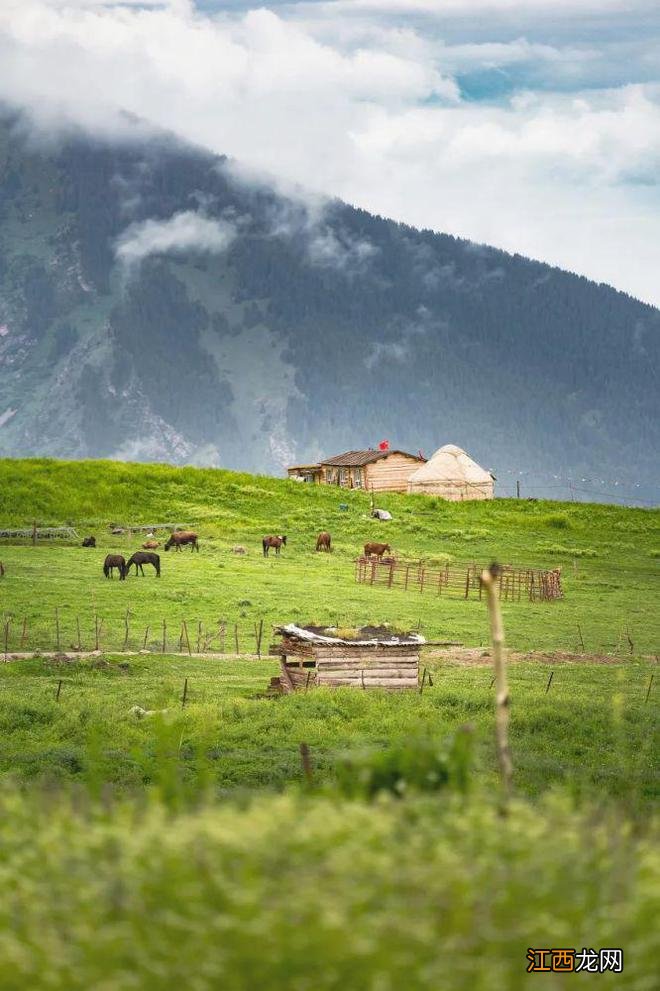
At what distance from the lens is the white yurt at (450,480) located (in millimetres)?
115938

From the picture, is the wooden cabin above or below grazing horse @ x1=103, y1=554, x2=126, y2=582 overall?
above

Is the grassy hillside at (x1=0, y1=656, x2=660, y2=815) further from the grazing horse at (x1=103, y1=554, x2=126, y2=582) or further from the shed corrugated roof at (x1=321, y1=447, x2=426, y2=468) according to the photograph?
the shed corrugated roof at (x1=321, y1=447, x2=426, y2=468)

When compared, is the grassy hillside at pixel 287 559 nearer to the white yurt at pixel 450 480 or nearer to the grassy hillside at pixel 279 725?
the grassy hillside at pixel 279 725

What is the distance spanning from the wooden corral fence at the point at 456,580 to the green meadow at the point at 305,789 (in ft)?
5.31

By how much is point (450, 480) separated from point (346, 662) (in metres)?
85.1

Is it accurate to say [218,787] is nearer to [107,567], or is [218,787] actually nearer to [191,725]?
[191,725]

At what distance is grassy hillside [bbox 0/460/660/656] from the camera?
48.0m

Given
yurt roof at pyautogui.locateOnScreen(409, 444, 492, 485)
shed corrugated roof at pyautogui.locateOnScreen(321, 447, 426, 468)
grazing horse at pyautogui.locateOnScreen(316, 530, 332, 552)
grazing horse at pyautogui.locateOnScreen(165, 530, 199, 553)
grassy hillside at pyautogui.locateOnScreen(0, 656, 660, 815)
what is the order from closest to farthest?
grassy hillside at pyautogui.locateOnScreen(0, 656, 660, 815) → grazing horse at pyautogui.locateOnScreen(165, 530, 199, 553) → grazing horse at pyautogui.locateOnScreen(316, 530, 332, 552) → yurt roof at pyautogui.locateOnScreen(409, 444, 492, 485) → shed corrugated roof at pyautogui.locateOnScreen(321, 447, 426, 468)

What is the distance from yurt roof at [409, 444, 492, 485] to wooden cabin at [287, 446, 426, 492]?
225 centimetres

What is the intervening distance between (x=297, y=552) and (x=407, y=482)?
4753cm

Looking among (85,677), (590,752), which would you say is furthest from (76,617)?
(590,752)

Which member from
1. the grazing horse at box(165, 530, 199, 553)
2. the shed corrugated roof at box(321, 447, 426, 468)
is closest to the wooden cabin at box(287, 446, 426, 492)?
the shed corrugated roof at box(321, 447, 426, 468)

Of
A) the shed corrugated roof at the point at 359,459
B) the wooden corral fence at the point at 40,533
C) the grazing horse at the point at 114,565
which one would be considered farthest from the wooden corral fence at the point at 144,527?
the shed corrugated roof at the point at 359,459

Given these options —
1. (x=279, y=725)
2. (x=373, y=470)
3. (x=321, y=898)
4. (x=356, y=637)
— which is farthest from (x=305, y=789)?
(x=373, y=470)
